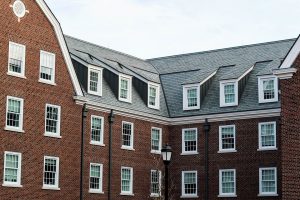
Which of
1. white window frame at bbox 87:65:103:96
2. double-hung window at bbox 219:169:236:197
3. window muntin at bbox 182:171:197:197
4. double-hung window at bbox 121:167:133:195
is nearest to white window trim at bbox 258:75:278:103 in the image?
double-hung window at bbox 219:169:236:197

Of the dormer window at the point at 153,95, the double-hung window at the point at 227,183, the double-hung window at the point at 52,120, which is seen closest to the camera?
the double-hung window at the point at 52,120

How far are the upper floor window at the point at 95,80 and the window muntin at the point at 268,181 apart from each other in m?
13.0

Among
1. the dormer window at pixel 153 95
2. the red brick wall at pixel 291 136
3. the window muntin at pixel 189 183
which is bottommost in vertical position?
the window muntin at pixel 189 183

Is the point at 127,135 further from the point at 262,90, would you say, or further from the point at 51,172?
the point at 262,90

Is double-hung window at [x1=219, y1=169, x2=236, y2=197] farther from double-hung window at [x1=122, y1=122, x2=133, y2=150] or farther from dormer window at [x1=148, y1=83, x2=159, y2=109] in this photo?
dormer window at [x1=148, y1=83, x2=159, y2=109]

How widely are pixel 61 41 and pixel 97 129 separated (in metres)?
6.74

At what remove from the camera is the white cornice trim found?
137 ft

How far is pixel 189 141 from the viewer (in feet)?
169

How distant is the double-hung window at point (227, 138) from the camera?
162 feet

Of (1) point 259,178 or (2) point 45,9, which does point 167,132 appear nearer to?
(1) point 259,178

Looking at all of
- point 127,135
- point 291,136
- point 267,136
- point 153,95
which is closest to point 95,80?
point 127,135

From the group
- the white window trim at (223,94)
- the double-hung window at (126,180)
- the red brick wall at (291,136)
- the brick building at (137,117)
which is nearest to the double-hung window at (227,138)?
the brick building at (137,117)

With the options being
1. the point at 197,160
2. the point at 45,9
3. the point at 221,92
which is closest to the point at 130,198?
the point at 197,160

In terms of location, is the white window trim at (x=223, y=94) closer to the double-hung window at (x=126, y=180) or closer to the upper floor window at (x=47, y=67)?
the double-hung window at (x=126, y=180)
